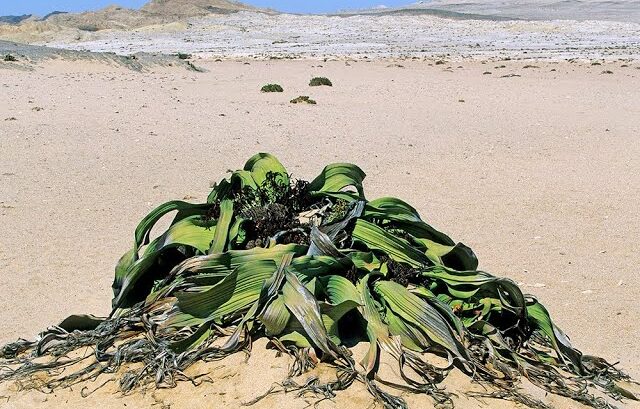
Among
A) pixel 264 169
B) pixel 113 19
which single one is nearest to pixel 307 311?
pixel 264 169

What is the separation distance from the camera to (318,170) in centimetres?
702

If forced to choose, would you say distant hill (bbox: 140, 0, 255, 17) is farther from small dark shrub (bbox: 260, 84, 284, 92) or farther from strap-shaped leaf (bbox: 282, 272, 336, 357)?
strap-shaped leaf (bbox: 282, 272, 336, 357)

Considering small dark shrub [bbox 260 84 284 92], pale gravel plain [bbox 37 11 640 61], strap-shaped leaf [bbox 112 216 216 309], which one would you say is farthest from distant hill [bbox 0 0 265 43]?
strap-shaped leaf [bbox 112 216 216 309]

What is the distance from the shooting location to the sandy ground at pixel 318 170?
3.59 meters

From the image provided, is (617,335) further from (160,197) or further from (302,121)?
(302,121)

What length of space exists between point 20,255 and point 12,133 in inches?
169

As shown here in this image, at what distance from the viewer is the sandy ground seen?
3590 mm

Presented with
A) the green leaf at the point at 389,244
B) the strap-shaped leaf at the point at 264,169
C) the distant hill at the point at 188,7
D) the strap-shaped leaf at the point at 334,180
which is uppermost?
the distant hill at the point at 188,7

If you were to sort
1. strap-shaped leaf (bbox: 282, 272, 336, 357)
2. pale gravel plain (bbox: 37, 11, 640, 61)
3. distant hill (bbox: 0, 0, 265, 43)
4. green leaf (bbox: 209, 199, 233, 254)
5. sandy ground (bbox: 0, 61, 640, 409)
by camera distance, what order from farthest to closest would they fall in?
1. distant hill (bbox: 0, 0, 265, 43)
2. pale gravel plain (bbox: 37, 11, 640, 61)
3. sandy ground (bbox: 0, 61, 640, 409)
4. green leaf (bbox: 209, 199, 233, 254)
5. strap-shaped leaf (bbox: 282, 272, 336, 357)

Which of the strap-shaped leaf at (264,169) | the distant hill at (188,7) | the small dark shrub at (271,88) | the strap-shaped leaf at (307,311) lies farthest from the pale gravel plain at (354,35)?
the strap-shaped leaf at (307,311)

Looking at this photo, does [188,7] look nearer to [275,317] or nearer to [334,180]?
[334,180]

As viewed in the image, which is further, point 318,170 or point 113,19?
point 113,19

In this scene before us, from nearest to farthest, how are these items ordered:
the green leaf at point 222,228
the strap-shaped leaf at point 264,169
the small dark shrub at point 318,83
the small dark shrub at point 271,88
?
the green leaf at point 222,228
the strap-shaped leaf at point 264,169
the small dark shrub at point 271,88
the small dark shrub at point 318,83

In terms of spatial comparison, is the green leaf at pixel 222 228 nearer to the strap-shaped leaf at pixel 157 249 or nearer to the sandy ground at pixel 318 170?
the strap-shaped leaf at pixel 157 249
